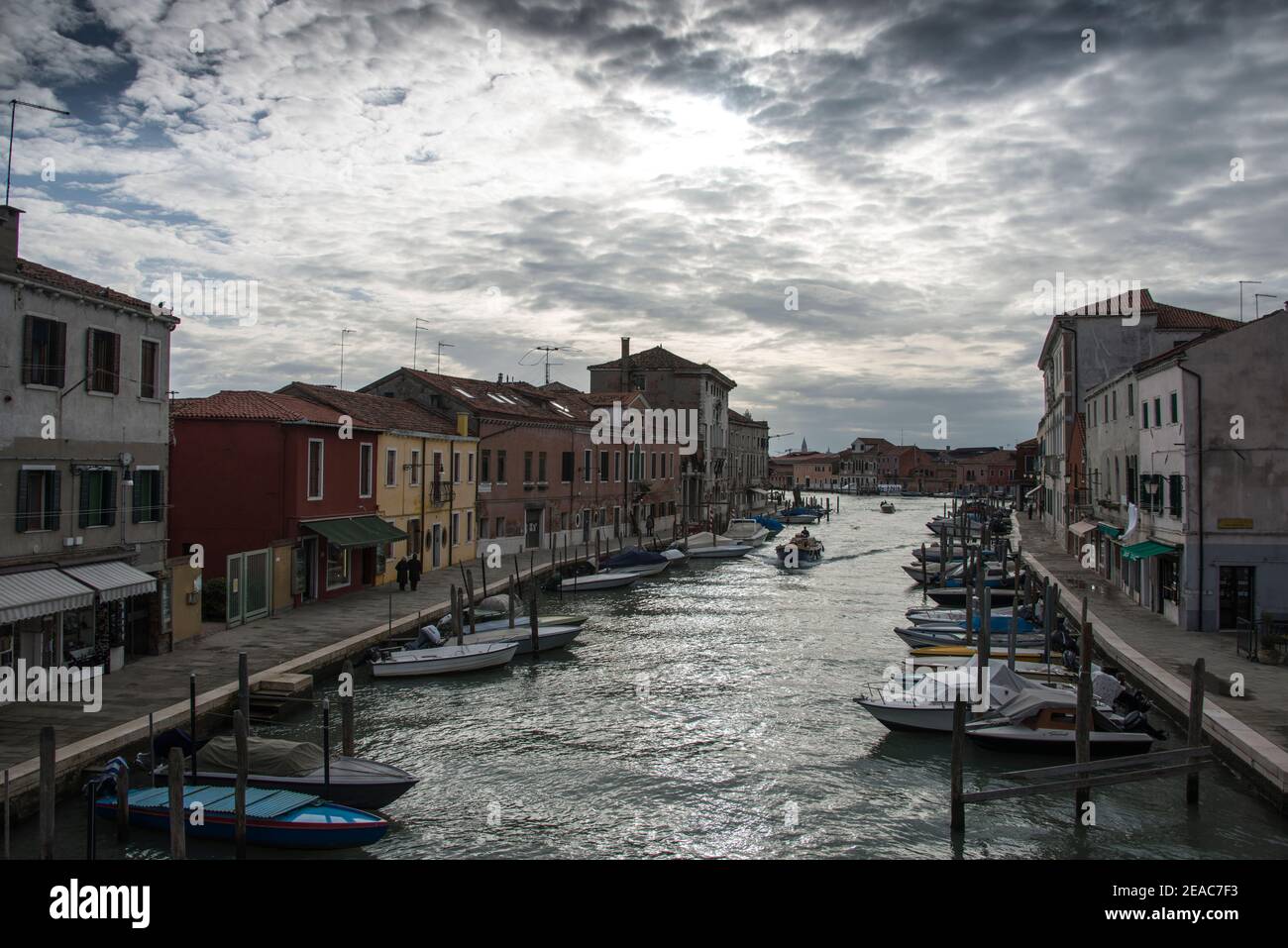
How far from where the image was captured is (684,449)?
6569 cm

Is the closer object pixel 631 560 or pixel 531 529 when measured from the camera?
pixel 631 560

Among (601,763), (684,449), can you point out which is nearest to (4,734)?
(601,763)

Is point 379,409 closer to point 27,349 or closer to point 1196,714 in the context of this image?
point 27,349

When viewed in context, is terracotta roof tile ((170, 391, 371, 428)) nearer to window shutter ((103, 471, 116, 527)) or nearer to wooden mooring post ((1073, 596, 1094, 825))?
window shutter ((103, 471, 116, 527))

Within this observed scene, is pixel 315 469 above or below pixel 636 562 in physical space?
above

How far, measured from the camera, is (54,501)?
56.2ft

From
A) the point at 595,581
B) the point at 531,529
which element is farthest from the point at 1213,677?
the point at 531,529

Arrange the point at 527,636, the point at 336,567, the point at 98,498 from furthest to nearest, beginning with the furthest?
1. the point at 336,567
2. the point at 527,636
3. the point at 98,498

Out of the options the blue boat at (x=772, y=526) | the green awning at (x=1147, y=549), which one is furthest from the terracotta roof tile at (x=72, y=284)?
the blue boat at (x=772, y=526)

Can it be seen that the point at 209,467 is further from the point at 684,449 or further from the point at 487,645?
the point at 684,449

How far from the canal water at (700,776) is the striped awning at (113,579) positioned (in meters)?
3.62

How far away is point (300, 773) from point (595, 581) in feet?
81.6

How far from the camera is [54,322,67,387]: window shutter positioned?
1705 cm
